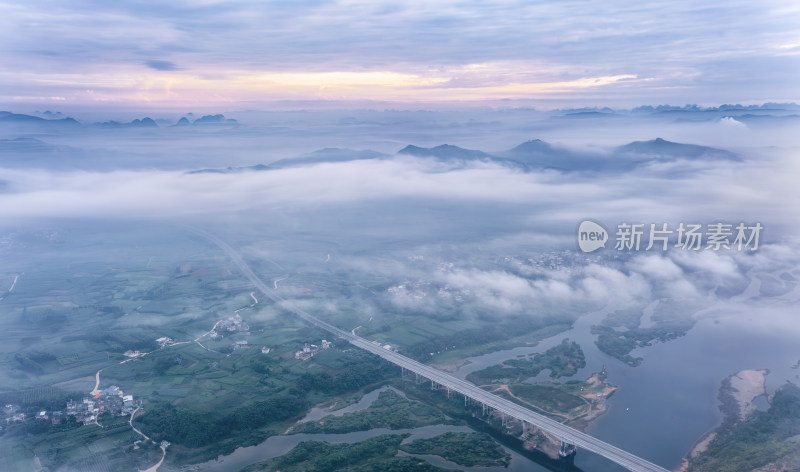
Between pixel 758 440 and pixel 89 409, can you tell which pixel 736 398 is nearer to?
pixel 758 440

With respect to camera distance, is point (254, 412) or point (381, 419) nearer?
point (381, 419)

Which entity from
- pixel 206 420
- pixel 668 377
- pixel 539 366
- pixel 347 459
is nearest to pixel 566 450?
pixel 539 366

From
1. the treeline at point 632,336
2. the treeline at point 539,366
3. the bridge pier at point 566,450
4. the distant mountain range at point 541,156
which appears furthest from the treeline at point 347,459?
the distant mountain range at point 541,156

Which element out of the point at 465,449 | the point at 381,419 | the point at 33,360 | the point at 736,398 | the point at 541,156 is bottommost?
the point at 33,360

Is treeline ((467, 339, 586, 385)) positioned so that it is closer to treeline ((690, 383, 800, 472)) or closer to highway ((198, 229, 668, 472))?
highway ((198, 229, 668, 472))

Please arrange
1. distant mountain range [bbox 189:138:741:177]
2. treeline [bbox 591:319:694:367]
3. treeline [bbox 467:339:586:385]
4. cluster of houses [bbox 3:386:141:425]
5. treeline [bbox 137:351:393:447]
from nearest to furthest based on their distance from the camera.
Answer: treeline [bbox 137:351:393:447] < cluster of houses [bbox 3:386:141:425] < treeline [bbox 467:339:586:385] < treeline [bbox 591:319:694:367] < distant mountain range [bbox 189:138:741:177]

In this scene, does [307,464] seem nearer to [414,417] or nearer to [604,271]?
[414,417]

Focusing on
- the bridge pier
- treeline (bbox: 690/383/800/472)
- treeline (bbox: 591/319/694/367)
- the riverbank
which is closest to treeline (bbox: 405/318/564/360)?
treeline (bbox: 591/319/694/367)
